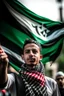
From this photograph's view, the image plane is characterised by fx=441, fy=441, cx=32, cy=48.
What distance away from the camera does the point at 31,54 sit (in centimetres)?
482

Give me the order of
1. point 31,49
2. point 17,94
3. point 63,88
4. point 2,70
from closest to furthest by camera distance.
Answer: point 2,70 < point 17,94 < point 31,49 < point 63,88

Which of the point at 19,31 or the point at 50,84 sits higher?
the point at 19,31

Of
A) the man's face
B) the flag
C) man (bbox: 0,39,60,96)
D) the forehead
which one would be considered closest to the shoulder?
man (bbox: 0,39,60,96)

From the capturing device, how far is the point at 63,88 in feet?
21.0

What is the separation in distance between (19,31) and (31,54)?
1.76m

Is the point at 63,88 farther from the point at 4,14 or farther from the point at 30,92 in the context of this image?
the point at 30,92

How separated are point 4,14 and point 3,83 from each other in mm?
2347

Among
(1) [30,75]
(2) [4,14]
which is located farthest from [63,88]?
(1) [30,75]

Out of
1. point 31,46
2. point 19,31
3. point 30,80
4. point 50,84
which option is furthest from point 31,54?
point 19,31

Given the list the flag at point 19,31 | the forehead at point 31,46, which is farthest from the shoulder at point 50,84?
the flag at point 19,31

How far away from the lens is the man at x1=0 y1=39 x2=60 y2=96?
4.53m

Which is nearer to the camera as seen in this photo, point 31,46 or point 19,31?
point 31,46

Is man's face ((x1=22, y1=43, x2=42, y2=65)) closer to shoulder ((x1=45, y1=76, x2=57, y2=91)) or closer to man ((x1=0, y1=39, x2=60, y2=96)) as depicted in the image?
man ((x1=0, y1=39, x2=60, y2=96))

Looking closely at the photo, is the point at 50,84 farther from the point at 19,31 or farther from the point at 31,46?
the point at 19,31
